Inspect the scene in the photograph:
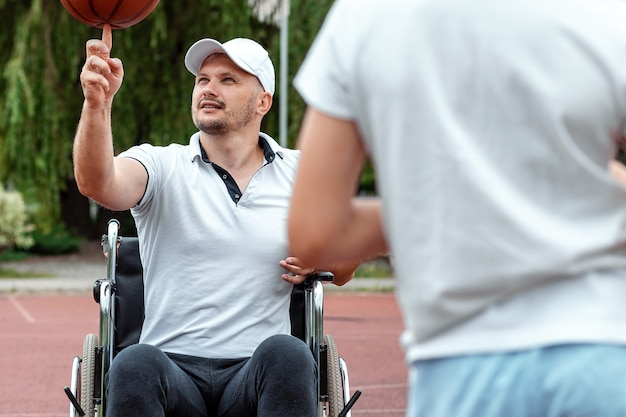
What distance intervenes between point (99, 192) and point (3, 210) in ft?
45.3

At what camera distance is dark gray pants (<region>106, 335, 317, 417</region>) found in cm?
330

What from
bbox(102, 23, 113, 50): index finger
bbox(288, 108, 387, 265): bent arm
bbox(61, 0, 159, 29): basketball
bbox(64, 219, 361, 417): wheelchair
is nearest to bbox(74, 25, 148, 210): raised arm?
bbox(102, 23, 113, 50): index finger

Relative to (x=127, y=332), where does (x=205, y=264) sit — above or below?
above

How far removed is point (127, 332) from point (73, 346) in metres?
6.27

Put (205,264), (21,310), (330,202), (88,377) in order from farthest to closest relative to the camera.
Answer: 1. (21,310)
2. (88,377)
3. (205,264)
4. (330,202)

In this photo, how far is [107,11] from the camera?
11.9ft

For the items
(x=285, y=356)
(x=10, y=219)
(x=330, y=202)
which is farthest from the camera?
(x=10, y=219)

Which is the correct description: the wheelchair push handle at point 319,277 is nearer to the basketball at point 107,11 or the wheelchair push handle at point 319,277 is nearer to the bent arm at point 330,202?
the basketball at point 107,11

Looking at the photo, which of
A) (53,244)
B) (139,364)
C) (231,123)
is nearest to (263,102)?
(231,123)

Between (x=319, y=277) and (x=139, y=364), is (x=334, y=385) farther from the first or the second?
(x=139, y=364)

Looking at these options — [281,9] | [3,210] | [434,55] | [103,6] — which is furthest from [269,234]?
[281,9]

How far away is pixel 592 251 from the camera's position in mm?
1471

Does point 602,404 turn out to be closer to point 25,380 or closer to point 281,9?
point 25,380

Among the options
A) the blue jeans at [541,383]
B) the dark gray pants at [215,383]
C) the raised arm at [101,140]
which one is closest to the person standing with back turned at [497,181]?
the blue jeans at [541,383]
